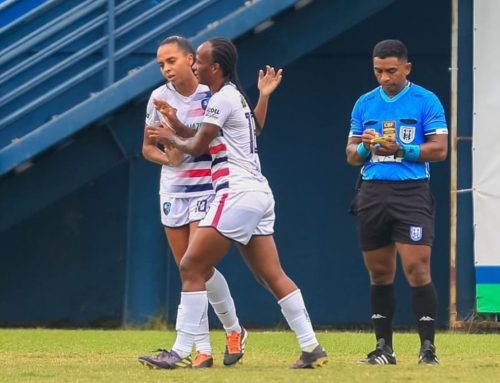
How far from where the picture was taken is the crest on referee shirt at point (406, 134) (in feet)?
26.8

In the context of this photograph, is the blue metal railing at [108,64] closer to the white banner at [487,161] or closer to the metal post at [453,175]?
the metal post at [453,175]

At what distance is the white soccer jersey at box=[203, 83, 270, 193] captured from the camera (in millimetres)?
7840

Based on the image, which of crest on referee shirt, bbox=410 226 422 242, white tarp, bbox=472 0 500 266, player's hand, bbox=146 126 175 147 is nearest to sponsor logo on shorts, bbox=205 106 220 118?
player's hand, bbox=146 126 175 147

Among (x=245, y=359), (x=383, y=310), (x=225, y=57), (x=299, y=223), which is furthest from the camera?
(x=299, y=223)

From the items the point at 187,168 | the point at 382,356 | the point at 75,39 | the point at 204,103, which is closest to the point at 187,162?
the point at 187,168

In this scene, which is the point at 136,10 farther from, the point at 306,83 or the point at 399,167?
the point at 399,167

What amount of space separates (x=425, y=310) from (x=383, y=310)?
33 centimetres

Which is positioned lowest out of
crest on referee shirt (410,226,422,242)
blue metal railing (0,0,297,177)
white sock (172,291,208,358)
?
white sock (172,291,208,358)

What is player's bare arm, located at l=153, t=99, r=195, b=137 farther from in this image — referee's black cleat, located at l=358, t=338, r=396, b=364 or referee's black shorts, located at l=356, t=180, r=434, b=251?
referee's black cleat, located at l=358, t=338, r=396, b=364

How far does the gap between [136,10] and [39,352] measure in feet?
15.0

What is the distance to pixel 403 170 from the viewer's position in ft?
26.9

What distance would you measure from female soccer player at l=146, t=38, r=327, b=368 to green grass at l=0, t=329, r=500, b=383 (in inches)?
11.5

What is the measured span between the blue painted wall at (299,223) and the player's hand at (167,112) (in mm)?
6670

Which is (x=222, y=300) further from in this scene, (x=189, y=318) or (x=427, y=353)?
(x=427, y=353)
